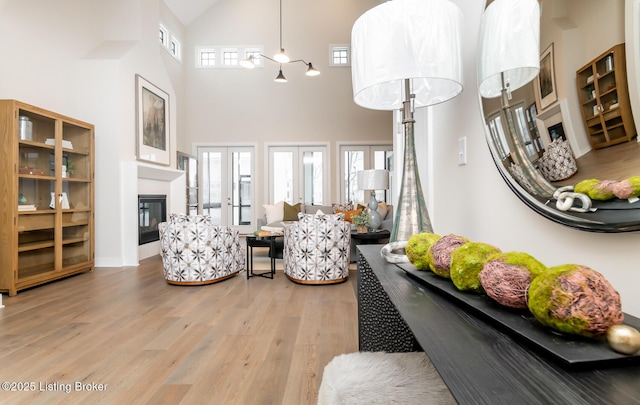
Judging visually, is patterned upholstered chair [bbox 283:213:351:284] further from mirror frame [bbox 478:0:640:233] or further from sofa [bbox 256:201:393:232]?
mirror frame [bbox 478:0:640:233]

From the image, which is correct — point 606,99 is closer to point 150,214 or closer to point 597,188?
point 597,188

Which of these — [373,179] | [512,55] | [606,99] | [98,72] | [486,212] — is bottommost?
[486,212]

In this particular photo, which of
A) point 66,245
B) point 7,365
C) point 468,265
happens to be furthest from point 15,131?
point 468,265

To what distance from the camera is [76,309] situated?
111 inches

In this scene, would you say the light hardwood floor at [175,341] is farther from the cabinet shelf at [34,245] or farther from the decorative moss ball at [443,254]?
the decorative moss ball at [443,254]

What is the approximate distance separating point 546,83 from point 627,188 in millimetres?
333

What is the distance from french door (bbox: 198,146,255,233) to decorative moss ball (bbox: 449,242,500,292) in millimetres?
7957

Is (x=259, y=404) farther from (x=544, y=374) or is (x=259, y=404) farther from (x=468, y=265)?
(x=544, y=374)

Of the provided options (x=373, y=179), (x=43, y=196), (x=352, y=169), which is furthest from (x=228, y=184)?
(x=373, y=179)

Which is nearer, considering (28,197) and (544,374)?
(544,374)

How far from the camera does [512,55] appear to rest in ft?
3.01

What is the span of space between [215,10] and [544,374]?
9.68m

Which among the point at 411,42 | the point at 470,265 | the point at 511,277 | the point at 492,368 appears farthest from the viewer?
the point at 411,42

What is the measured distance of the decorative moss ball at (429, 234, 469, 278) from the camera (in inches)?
32.0
